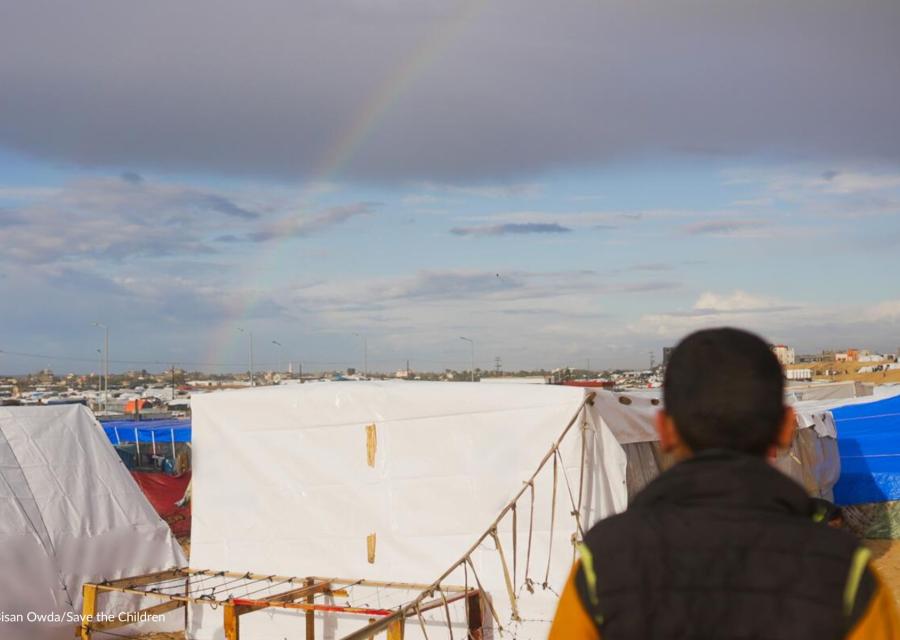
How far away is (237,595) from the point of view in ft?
36.7

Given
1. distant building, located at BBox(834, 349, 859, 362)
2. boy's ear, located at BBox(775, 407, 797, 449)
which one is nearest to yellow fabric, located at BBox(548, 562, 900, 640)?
boy's ear, located at BBox(775, 407, 797, 449)

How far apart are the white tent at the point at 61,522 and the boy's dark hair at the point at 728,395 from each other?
10.6 metres

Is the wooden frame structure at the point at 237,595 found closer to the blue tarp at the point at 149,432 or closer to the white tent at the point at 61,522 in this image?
the white tent at the point at 61,522

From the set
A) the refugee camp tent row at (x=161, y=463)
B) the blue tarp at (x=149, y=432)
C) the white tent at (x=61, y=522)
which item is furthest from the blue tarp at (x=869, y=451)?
the blue tarp at (x=149, y=432)

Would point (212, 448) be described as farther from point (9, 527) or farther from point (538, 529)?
point (538, 529)

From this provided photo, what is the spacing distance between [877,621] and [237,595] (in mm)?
10224

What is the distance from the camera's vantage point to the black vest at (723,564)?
185 cm

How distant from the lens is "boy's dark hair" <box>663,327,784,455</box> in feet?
6.51

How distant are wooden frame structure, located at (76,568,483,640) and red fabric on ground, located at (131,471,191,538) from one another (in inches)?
404

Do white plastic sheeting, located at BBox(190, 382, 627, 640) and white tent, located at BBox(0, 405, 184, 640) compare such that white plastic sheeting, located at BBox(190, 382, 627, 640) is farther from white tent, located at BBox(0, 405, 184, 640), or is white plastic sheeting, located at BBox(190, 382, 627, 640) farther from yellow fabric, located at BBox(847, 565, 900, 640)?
yellow fabric, located at BBox(847, 565, 900, 640)

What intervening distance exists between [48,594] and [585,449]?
654 cm

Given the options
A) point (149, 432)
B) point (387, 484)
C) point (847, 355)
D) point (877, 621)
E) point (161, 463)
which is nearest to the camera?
point (877, 621)

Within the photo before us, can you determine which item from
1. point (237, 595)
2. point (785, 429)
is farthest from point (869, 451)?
point (785, 429)

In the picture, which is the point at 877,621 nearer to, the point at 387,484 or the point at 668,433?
the point at 668,433
